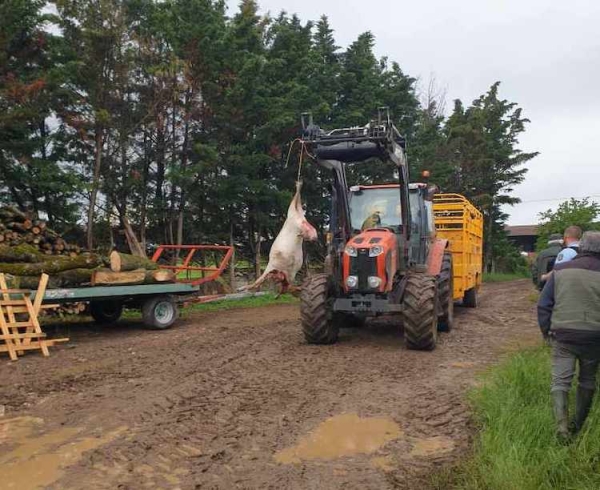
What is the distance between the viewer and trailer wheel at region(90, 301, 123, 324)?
11.1 meters

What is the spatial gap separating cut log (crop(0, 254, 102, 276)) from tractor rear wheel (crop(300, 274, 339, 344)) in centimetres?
425

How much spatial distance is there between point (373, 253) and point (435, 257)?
88.4 inches

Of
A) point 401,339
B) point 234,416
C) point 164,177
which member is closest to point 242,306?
point 164,177

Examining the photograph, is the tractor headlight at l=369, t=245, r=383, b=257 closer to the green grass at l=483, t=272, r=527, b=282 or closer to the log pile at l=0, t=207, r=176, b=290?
the log pile at l=0, t=207, r=176, b=290

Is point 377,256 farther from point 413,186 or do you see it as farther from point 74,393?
point 74,393

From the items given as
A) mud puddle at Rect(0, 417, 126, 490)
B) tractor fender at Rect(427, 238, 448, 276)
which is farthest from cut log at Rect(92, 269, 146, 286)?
tractor fender at Rect(427, 238, 448, 276)

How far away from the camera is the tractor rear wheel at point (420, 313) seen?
300 inches

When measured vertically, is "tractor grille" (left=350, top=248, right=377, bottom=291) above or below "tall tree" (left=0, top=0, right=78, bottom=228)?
below

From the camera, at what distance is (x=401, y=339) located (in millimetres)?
8922

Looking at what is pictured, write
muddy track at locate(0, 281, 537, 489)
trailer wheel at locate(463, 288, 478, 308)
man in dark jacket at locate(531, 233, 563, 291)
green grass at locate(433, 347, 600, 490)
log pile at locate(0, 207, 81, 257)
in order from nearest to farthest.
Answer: green grass at locate(433, 347, 600, 490)
muddy track at locate(0, 281, 537, 489)
man in dark jacket at locate(531, 233, 563, 291)
log pile at locate(0, 207, 81, 257)
trailer wheel at locate(463, 288, 478, 308)

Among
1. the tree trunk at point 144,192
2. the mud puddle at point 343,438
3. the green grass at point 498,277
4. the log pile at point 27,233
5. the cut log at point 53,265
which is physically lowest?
the green grass at point 498,277

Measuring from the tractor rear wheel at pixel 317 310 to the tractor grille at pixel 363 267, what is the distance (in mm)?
572

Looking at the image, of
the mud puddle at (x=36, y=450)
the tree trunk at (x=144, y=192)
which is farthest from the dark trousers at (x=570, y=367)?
Answer: the tree trunk at (x=144, y=192)

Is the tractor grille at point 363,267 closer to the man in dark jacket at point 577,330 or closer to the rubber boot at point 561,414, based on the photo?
the man in dark jacket at point 577,330
